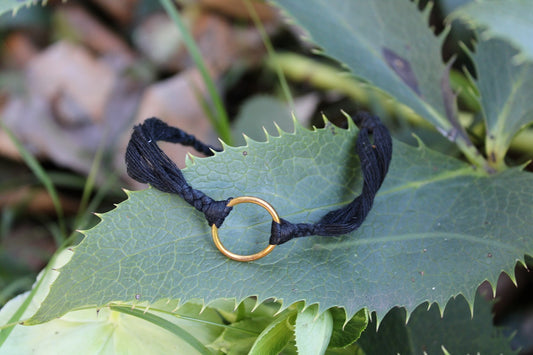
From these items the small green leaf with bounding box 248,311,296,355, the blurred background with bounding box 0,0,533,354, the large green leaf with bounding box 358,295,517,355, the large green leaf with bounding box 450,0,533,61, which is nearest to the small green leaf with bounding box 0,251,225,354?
the small green leaf with bounding box 248,311,296,355

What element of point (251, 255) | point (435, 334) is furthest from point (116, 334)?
point (435, 334)

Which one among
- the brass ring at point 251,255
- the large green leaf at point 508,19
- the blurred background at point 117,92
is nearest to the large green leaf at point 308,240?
the brass ring at point 251,255

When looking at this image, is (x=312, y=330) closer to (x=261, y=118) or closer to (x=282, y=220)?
(x=282, y=220)

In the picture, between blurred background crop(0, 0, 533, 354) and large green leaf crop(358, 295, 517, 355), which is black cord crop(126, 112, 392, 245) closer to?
large green leaf crop(358, 295, 517, 355)

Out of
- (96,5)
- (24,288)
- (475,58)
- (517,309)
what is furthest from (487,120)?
(96,5)

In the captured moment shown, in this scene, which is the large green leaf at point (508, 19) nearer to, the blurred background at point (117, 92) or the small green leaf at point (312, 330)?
the small green leaf at point (312, 330)

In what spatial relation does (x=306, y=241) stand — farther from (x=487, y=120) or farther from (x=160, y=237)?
(x=487, y=120)
